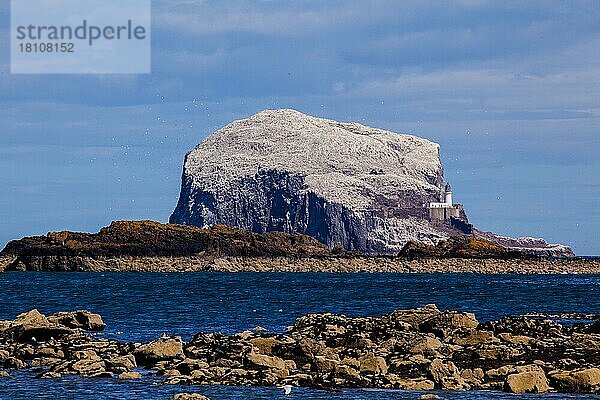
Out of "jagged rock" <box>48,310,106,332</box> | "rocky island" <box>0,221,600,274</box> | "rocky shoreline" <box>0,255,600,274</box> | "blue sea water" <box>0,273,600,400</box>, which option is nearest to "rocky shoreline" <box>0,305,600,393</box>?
"blue sea water" <box>0,273,600,400</box>

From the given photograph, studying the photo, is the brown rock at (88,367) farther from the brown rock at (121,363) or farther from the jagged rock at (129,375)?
the jagged rock at (129,375)

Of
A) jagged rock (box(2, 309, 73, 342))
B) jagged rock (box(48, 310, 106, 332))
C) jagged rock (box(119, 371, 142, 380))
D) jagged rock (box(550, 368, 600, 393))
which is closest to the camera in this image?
jagged rock (box(550, 368, 600, 393))

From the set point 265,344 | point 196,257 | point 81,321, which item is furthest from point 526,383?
point 196,257

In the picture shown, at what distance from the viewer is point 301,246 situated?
166 metres

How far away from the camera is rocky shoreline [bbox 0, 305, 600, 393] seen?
25.1 meters

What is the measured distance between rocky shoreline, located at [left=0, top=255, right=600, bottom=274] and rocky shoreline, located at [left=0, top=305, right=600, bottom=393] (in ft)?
354

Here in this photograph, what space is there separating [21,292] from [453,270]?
84515mm

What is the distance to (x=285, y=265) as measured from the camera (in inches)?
5866

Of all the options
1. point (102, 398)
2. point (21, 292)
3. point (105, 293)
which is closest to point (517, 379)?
point (102, 398)

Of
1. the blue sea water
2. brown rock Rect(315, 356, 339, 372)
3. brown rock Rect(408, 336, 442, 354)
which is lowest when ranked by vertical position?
the blue sea water

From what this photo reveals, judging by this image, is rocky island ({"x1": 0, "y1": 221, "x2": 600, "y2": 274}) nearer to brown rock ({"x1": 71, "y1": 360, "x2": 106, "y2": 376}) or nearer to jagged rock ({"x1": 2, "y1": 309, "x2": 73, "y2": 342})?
jagged rock ({"x1": 2, "y1": 309, "x2": 73, "y2": 342})

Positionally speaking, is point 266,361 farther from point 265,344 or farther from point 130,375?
point 130,375

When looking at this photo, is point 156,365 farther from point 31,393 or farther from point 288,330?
point 288,330

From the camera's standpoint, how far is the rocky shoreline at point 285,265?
143 metres
